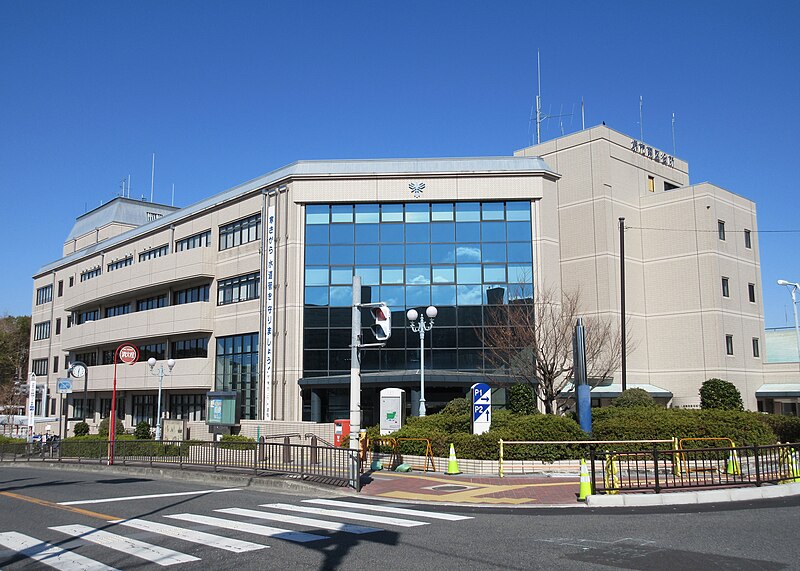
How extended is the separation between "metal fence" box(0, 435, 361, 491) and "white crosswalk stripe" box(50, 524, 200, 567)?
6699 mm

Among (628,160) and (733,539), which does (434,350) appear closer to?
(628,160)

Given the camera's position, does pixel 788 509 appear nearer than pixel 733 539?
No

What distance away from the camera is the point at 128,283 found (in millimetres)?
51312

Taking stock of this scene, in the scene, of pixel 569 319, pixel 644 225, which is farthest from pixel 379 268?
pixel 644 225

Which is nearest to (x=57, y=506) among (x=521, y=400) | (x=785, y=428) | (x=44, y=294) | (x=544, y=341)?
(x=521, y=400)

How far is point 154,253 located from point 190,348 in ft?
30.9

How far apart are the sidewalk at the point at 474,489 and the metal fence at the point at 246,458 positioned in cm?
85

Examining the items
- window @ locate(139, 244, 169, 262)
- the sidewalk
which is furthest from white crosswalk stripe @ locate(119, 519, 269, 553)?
window @ locate(139, 244, 169, 262)

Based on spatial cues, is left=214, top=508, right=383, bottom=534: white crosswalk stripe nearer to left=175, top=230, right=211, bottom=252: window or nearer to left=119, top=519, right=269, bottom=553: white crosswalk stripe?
left=119, top=519, right=269, bottom=553: white crosswalk stripe

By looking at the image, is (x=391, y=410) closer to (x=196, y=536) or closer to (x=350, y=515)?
(x=350, y=515)

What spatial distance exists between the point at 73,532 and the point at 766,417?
84.2 feet

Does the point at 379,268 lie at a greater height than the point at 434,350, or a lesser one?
greater

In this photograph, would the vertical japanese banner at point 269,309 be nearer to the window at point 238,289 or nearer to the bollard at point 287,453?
the window at point 238,289

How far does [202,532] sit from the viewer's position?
11555 mm
